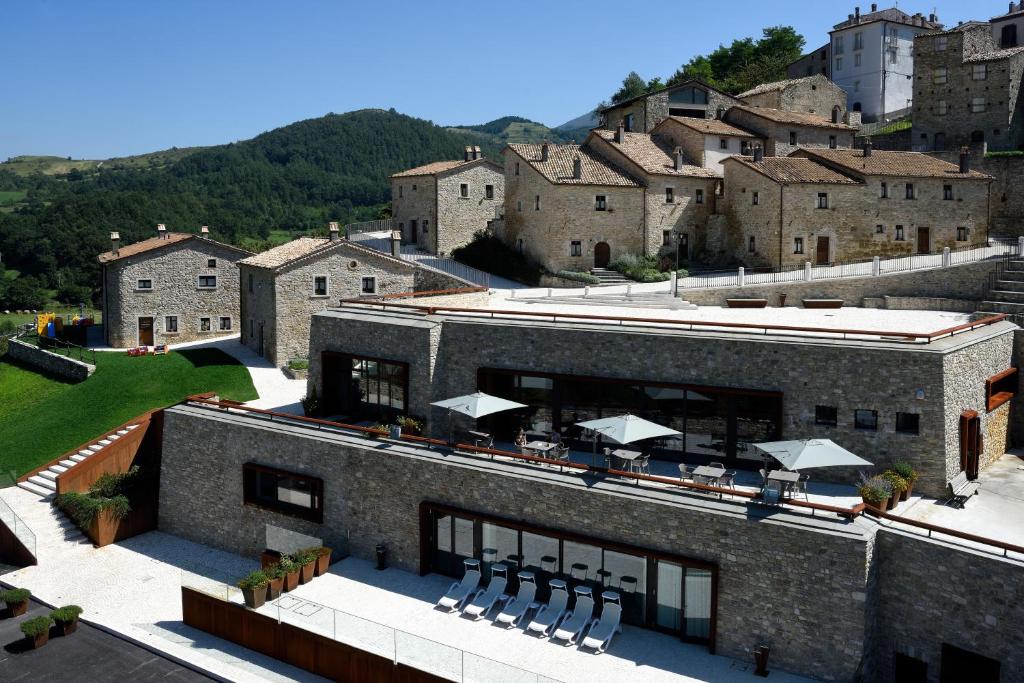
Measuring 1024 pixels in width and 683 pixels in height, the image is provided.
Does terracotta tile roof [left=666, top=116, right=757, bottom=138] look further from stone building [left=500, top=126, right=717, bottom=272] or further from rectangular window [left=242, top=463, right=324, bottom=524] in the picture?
rectangular window [left=242, top=463, right=324, bottom=524]

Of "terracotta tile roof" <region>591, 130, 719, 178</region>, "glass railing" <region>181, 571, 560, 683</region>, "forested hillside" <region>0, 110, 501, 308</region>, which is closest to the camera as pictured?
"glass railing" <region>181, 571, 560, 683</region>

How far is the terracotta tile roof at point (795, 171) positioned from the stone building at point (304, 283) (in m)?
18.6

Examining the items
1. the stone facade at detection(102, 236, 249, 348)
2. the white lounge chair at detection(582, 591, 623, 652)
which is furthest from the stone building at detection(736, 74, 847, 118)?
the white lounge chair at detection(582, 591, 623, 652)

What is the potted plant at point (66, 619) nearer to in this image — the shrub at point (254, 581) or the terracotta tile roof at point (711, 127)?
the shrub at point (254, 581)

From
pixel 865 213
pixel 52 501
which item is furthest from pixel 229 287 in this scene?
pixel 865 213

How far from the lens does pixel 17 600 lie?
21234 mm

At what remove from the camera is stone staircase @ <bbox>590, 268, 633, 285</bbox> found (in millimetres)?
42281

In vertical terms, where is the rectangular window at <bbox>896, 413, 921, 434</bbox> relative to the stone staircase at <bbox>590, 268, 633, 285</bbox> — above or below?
below

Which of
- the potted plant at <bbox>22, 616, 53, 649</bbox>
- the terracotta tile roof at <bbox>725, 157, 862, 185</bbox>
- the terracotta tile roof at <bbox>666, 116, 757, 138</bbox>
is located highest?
the terracotta tile roof at <bbox>666, 116, 757, 138</bbox>

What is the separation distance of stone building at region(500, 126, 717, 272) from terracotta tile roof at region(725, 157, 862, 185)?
3.22m

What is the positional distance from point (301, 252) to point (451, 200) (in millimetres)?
14854

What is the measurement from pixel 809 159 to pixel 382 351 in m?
31.0

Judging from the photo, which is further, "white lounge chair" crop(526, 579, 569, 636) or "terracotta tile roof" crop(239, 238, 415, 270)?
"terracotta tile roof" crop(239, 238, 415, 270)

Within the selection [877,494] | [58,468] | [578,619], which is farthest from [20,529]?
[877,494]
